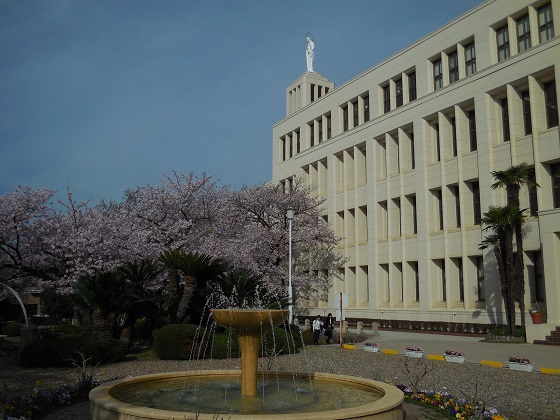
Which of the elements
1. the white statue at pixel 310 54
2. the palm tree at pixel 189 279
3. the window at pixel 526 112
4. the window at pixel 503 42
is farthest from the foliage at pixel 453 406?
the white statue at pixel 310 54

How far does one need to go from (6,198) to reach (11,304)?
23.7 m

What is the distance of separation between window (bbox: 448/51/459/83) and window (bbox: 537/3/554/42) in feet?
19.5

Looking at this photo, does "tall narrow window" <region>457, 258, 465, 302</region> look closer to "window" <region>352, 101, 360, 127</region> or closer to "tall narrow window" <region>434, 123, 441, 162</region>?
"tall narrow window" <region>434, 123, 441, 162</region>

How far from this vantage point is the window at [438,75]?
1444 inches

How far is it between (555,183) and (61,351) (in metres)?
25.2

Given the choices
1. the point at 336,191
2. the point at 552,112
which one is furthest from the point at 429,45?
the point at 336,191

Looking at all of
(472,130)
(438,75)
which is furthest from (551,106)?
(438,75)

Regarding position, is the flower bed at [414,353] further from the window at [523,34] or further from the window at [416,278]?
the window at [523,34]

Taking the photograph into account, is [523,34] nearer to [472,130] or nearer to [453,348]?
[472,130]

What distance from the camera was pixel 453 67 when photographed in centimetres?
3578

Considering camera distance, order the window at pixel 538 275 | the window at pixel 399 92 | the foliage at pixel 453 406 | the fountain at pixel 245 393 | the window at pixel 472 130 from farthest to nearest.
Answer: the window at pixel 399 92, the window at pixel 472 130, the window at pixel 538 275, the foliage at pixel 453 406, the fountain at pixel 245 393

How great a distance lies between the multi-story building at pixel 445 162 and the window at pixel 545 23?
0.06m

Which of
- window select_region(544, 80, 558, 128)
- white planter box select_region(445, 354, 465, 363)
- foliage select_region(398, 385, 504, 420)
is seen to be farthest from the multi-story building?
foliage select_region(398, 385, 504, 420)

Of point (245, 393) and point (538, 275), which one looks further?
point (538, 275)
